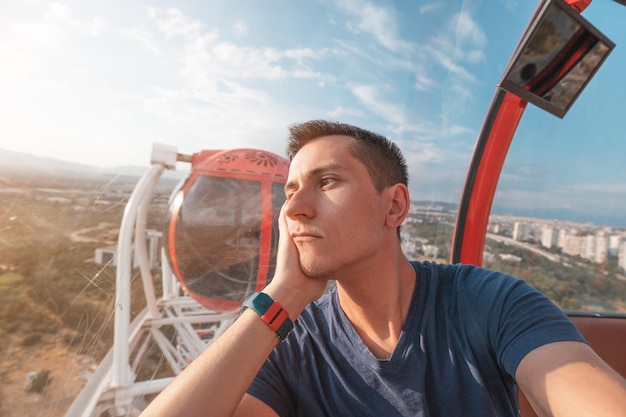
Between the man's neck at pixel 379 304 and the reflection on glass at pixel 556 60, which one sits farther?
the reflection on glass at pixel 556 60

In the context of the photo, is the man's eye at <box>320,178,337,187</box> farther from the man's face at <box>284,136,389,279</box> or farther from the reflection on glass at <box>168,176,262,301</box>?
the reflection on glass at <box>168,176,262,301</box>

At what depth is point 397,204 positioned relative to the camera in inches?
45.8

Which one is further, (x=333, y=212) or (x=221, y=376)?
(x=333, y=212)

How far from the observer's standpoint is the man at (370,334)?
77 cm

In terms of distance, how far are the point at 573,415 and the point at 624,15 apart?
87.9 inches

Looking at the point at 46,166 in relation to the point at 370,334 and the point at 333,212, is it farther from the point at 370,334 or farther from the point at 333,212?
the point at 370,334

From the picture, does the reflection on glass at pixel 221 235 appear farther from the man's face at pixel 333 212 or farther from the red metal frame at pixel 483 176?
the red metal frame at pixel 483 176

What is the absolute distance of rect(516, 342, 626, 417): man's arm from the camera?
2.21 feet

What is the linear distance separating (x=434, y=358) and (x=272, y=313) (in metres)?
0.39

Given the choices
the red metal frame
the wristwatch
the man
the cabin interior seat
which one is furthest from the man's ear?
the red metal frame

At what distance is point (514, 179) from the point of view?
240cm

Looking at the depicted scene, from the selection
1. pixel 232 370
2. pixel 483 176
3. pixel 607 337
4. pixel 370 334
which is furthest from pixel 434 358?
pixel 483 176

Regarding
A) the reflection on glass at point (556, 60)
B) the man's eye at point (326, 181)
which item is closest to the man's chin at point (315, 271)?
the man's eye at point (326, 181)

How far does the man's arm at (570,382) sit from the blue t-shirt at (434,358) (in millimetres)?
22
